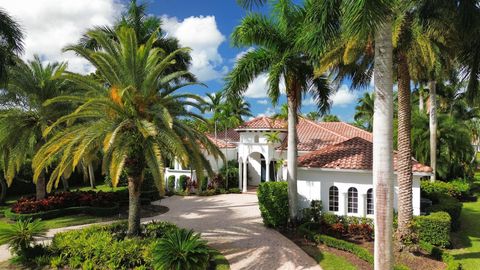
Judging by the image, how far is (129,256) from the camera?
11.0 metres

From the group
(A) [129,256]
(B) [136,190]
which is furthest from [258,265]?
(B) [136,190]

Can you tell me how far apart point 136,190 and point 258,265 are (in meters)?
5.52

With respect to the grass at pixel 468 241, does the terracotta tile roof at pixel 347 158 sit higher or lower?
higher

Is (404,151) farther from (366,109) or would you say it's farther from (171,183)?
(366,109)

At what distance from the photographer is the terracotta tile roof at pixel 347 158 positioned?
15.7 m

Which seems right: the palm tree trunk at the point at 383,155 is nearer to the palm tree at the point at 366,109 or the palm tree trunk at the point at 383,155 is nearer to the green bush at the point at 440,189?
the green bush at the point at 440,189

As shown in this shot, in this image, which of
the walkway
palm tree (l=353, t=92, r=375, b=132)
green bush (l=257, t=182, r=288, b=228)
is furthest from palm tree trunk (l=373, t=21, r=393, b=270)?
palm tree (l=353, t=92, r=375, b=132)

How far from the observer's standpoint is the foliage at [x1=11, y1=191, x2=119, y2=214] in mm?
18734

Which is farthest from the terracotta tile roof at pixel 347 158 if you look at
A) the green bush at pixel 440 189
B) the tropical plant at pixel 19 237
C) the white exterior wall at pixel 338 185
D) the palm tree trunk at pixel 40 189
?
the palm tree trunk at pixel 40 189

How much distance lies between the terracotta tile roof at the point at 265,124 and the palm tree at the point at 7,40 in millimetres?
18431

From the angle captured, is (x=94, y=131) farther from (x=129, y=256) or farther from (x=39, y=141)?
(x=39, y=141)

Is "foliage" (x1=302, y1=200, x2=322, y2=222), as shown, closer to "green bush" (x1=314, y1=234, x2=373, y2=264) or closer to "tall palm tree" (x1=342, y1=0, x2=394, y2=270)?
"green bush" (x1=314, y1=234, x2=373, y2=264)

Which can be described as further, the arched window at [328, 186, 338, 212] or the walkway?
the arched window at [328, 186, 338, 212]

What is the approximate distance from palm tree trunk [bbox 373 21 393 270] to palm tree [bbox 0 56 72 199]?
16430 mm
